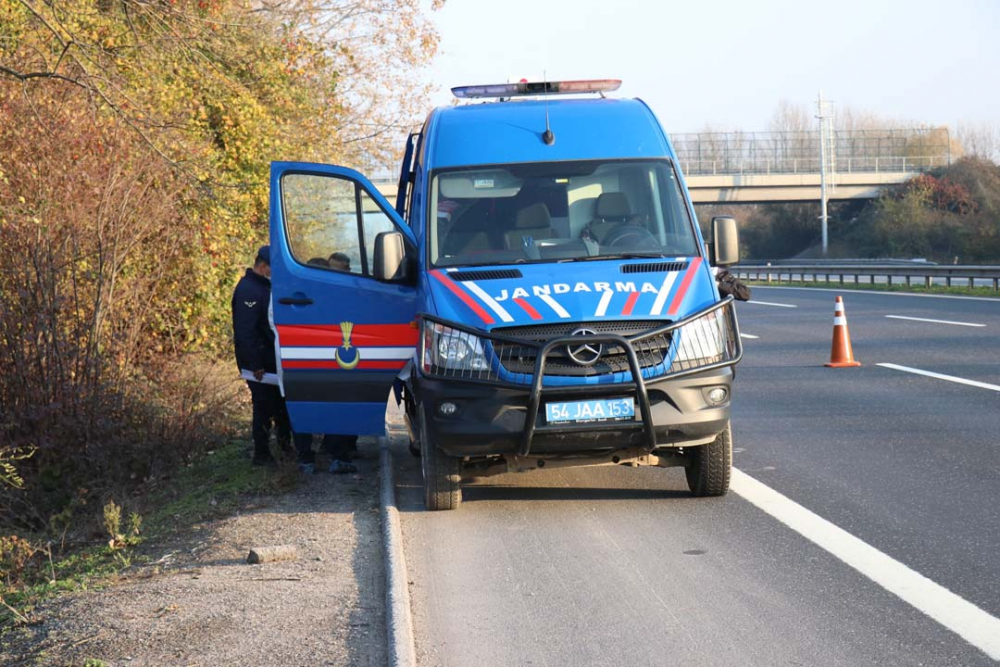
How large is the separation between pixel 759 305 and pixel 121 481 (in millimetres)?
21616

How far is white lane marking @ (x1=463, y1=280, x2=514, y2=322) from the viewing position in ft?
23.9

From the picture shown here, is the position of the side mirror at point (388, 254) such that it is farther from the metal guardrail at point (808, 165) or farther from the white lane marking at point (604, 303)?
the metal guardrail at point (808, 165)

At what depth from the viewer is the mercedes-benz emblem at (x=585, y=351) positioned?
7164mm

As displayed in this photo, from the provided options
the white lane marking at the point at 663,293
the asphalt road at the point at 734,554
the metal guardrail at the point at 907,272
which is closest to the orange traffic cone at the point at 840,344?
the asphalt road at the point at 734,554

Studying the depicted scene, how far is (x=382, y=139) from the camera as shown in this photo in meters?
28.6

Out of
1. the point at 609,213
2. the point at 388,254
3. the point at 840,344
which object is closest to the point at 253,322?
the point at 388,254

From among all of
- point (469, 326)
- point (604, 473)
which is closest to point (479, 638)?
point (469, 326)

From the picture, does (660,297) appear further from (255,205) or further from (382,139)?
(382,139)

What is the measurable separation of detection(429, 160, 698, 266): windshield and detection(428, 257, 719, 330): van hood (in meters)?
0.25

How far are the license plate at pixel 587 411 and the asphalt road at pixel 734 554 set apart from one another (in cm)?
66

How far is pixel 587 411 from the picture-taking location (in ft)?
23.7

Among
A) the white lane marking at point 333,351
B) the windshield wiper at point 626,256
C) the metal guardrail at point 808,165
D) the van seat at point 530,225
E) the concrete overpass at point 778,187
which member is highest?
the metal guardrail at point 808,165

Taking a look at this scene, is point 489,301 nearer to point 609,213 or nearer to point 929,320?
point 609,213

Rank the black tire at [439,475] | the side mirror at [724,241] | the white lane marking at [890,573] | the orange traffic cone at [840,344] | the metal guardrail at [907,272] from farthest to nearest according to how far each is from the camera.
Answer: the metal guardrail at [907,272] → the orange traffic cone at [840,344] → the side mirror at [724,241] → the black tire at [439,475] → the white lane marking at [890,573]
